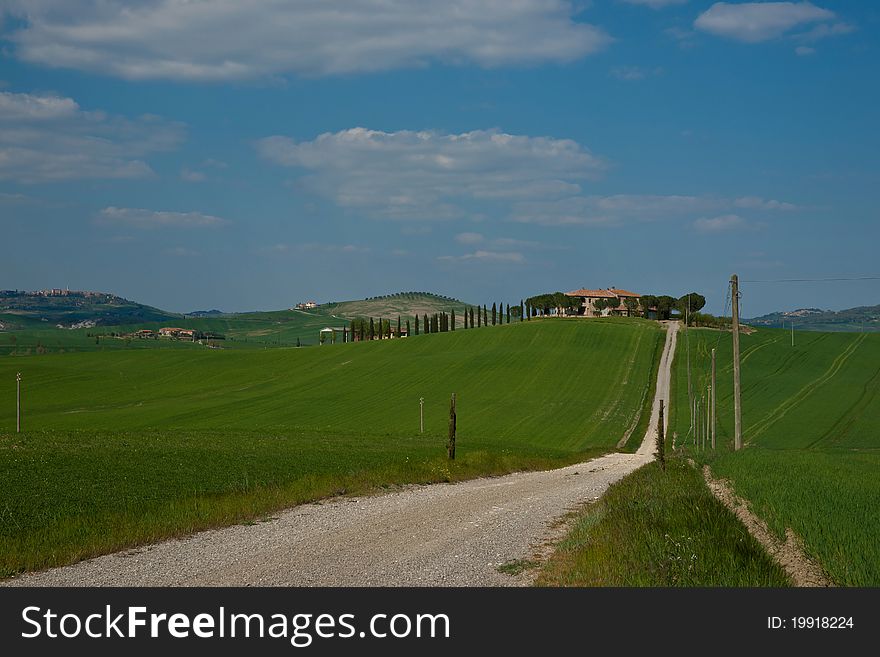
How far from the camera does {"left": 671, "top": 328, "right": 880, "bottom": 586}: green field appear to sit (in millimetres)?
14414

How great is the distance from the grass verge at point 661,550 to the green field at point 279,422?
7.92 m

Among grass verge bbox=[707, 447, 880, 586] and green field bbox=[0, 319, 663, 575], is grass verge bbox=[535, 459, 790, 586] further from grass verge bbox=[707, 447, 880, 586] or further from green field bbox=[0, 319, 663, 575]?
green field bbox=[0, 319, 663, 575]

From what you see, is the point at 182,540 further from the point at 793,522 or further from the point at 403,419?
the point at 403,419

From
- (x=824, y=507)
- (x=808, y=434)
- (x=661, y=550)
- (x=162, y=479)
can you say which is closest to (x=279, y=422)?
(x=808, y=434)

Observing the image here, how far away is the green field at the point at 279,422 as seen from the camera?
66.9 ft

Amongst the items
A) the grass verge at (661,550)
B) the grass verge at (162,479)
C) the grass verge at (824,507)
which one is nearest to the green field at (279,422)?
the grass verge at (162,479)

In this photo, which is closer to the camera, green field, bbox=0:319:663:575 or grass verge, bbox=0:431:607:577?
grass verge, bbox=0:431:607:577

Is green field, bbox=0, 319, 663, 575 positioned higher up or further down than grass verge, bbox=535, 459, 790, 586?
further down

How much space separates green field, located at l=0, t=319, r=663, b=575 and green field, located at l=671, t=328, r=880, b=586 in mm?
9507

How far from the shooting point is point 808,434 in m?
75.1

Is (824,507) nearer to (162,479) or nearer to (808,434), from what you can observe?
(162,479)

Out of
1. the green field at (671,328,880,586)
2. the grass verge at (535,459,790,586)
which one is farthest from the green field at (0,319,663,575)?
the green field at (671,328,880,586)
